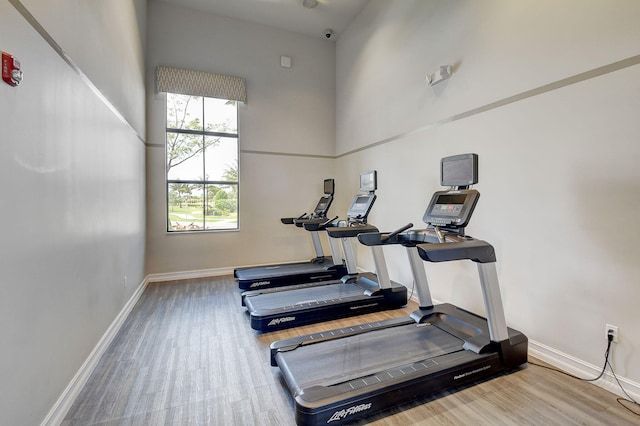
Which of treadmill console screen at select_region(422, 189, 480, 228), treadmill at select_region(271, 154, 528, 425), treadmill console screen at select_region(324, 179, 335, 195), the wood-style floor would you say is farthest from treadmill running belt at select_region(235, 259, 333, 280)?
treadmill console screen at select_region(422, 189, 480, 228)

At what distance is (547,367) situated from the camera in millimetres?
2480

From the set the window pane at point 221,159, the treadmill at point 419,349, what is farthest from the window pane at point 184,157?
Answer: the treadmill at point 419,349

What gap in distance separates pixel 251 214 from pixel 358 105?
2849 millimetres

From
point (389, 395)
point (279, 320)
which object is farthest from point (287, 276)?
point (389, 395)

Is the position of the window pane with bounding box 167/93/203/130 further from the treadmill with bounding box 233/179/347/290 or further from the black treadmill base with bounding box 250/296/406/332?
the black treadmill base with bounding box 250/296/406/332

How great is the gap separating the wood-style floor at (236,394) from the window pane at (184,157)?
2.98 m

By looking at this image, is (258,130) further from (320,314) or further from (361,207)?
(320,314)

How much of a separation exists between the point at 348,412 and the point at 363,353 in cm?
63

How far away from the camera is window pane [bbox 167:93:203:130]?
5.24m

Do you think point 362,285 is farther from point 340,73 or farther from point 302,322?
point 340,73

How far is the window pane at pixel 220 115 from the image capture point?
5492 mm

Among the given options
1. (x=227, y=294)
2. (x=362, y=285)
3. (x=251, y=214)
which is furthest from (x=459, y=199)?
(x=251, y=214)

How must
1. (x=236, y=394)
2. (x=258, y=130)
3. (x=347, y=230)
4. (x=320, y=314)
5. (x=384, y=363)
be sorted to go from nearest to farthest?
(x=236, y=394), (x=384, y=363), (x=320, y=314), (x=347, y=230), (x=258, y=130)

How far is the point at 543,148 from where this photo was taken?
2615 millimetres
